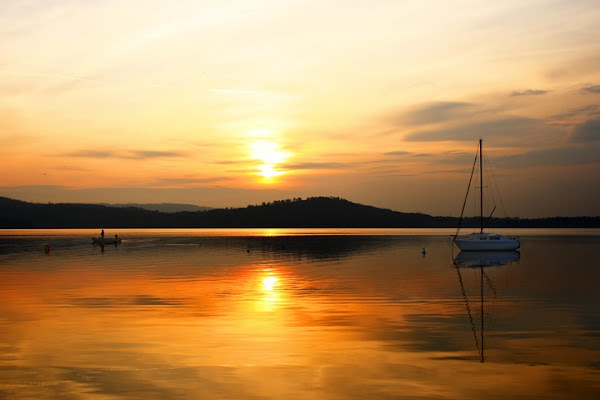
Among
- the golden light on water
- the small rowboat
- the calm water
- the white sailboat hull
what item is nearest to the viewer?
the calm water

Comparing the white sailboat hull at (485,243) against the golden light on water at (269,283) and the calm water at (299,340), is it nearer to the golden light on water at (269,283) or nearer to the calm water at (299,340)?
the golden light on water at (269,283)

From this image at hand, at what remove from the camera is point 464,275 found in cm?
4953

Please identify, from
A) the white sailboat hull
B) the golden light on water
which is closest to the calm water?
the golden light on water

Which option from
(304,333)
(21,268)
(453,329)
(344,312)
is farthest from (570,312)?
(21,268)

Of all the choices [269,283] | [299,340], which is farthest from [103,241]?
[299,340]

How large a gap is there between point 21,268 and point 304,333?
1609 inches

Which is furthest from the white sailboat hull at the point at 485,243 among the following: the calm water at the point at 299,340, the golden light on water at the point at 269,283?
the calm water at the point at 299,340

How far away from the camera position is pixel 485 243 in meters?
89.1

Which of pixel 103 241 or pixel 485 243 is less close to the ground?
pixel 103 241

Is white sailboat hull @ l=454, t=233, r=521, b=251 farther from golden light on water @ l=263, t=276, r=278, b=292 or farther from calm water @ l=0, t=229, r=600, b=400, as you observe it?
calm water @ l=0, t=229, r=600, b=400

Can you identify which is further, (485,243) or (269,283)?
(485,243)

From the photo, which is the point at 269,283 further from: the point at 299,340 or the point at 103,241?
the point at 103,241

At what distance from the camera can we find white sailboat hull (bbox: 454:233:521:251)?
8725 centimetres

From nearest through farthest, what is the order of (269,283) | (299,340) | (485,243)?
(299,340)
(269,283)
(485,243)
